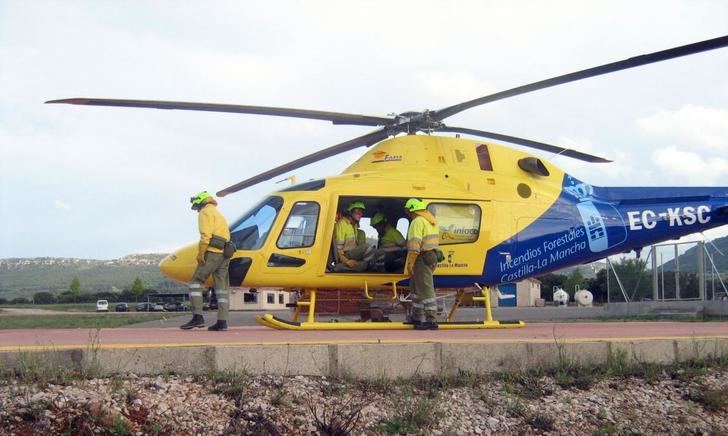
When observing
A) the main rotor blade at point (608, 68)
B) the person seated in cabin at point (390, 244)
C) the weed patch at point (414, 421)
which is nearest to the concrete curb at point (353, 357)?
the weed patch at point (414, 421)

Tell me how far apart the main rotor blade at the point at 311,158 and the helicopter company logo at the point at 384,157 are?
0.47 metres

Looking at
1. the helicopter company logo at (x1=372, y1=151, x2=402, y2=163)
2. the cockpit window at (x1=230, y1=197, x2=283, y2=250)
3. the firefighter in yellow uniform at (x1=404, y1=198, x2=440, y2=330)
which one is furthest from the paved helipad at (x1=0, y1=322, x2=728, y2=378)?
the helicopter company logo at (x1=372, y1=151, x2=402, y2=163)

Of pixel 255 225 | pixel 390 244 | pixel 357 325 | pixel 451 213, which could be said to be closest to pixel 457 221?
pixel 451 213

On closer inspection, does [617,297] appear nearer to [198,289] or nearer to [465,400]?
[198,289]

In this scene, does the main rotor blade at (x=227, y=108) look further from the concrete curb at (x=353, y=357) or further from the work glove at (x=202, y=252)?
the concrete curb at (x=353, y=357)

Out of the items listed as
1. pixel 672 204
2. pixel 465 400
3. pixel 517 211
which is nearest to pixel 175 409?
pixel 465 400

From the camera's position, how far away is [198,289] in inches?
461

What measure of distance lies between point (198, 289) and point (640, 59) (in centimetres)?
745

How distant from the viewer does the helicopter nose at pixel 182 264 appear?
39.8 feet

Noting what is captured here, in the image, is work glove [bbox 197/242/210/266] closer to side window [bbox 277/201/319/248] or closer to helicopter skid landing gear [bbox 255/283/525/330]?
side window [bbox 277/201/319/248]

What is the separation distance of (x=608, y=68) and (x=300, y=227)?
5.52 metres

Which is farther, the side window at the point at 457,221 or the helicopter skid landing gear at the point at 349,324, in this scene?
the side window at the point at 457,221

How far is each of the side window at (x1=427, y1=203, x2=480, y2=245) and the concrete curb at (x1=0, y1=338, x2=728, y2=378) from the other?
4728mm

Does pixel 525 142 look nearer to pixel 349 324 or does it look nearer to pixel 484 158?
Answer: pixel 484 158
